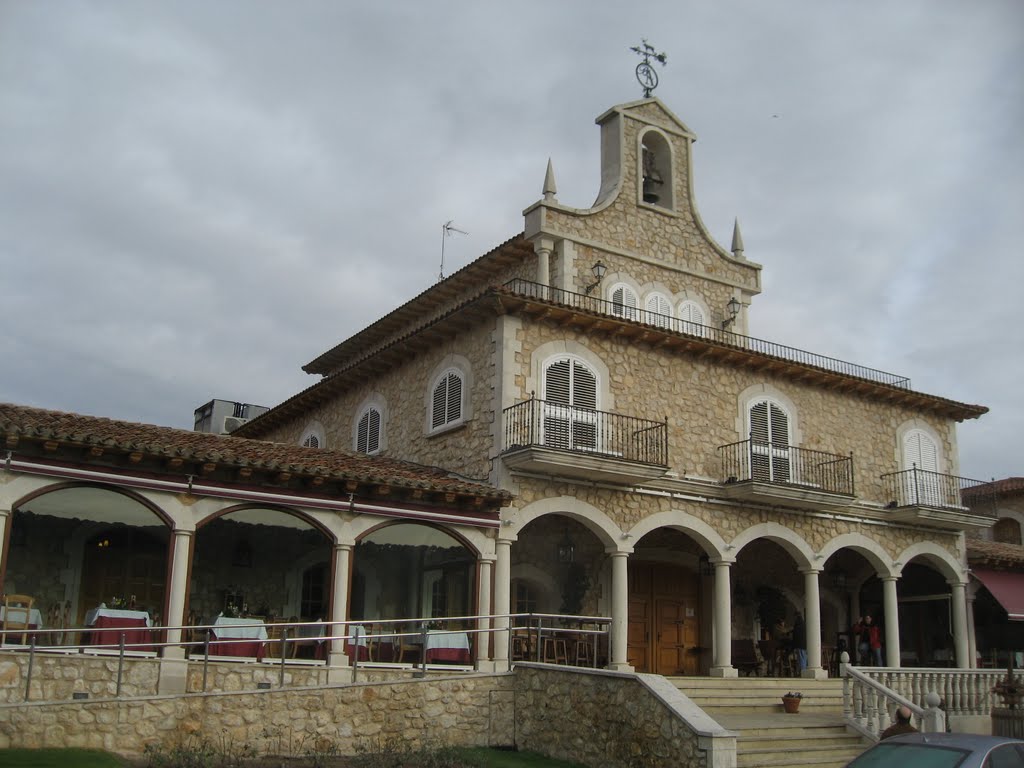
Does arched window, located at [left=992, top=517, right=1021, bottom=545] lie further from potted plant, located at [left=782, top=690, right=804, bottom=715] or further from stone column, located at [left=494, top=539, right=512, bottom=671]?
stone column, located at [left=494, top=539, right=512, bottom=671]

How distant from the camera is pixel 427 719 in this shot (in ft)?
52.4

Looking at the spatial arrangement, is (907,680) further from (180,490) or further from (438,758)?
(180,490)

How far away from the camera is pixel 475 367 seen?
21.2 metres

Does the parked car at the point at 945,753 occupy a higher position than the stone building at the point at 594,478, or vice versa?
the stone building at the point at 594,478

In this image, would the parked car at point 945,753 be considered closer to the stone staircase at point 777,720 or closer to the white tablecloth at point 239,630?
the stone staircase at point 777,720

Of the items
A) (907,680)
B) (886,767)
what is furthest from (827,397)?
(886,767)

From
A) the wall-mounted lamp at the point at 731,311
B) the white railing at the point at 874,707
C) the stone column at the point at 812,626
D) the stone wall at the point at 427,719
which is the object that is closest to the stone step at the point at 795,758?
the white railing at the point at 874,707

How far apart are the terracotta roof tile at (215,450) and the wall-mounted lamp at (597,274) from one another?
5.31 meters

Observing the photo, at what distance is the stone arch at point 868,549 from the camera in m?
24.2

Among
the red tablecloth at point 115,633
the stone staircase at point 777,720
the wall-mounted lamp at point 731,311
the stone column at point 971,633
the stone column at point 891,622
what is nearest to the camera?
the stone staircase at point 777,720

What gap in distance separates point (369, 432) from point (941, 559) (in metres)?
14.2

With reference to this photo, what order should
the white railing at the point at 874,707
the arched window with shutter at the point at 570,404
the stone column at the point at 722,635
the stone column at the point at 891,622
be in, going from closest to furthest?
the white railing at the point at 874,707
the arched window with shutter at the point at 570,404
the stone column at the point at 722,635
the stone column at the point at 891,622

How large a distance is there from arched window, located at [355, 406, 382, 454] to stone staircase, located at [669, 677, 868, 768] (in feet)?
30.9

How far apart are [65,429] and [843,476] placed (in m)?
16.6
